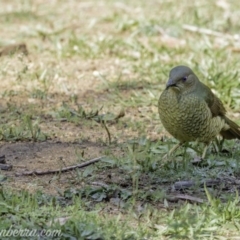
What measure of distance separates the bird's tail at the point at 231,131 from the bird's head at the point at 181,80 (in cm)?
61

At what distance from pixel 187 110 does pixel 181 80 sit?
0.27m

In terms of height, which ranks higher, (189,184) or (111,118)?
(189,184)

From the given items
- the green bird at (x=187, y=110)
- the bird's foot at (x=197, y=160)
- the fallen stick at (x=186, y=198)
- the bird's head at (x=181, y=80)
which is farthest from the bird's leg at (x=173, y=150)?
the fallen stick at (x=186, y=198)

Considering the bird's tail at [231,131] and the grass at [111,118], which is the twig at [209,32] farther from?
the bird's tail at [231,131]

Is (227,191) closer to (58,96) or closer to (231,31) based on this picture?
(58,96)

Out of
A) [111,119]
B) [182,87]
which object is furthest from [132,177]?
[111,119]

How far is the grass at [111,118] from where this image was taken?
5.04m

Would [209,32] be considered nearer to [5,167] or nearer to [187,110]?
[187,110]

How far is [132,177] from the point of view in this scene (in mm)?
5656

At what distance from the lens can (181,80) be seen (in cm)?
650

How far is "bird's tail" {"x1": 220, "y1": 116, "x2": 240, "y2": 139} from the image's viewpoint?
697 centimetres

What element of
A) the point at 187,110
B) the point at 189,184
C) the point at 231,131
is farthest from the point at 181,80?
the point at 189,184

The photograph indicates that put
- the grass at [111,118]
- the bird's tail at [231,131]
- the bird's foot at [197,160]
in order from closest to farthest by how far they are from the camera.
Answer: the grass at [111,118] < the bird's foot at [197,160] < the bird's tail at [231,131]

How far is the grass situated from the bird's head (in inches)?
19.6
